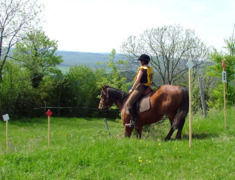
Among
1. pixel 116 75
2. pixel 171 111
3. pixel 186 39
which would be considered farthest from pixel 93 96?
pixel 171 111

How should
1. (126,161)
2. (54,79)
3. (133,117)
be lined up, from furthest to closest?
(54,79) < (133,117) < (126,161)

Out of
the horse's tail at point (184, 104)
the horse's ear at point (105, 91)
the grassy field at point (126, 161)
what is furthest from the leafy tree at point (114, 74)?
the grassy field at point (126, 161)

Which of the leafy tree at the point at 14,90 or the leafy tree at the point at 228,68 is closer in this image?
the leafy tree at the point at 228,68

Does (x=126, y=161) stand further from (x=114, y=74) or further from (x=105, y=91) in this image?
(x=114, y=74)

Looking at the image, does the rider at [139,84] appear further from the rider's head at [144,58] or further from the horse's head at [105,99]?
the horse's head at [105,99]

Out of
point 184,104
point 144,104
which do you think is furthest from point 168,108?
point 144,104

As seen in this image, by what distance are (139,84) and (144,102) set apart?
0.54 metres

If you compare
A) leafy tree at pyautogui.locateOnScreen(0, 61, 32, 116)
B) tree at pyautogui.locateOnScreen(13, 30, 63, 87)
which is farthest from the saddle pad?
tree at pyautogui.locateOnScreen(13, 30, 63, 87)

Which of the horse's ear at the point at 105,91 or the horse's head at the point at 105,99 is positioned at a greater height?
the horse's ear at the point at 105,91

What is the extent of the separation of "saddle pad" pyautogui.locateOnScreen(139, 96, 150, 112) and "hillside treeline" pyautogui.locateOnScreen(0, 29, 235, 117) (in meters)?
23.3

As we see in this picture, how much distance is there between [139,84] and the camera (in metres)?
8.38

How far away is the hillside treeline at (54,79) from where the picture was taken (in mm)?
33500

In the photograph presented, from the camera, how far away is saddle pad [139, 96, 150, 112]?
8.31 m

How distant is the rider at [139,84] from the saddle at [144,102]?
0.09 m
